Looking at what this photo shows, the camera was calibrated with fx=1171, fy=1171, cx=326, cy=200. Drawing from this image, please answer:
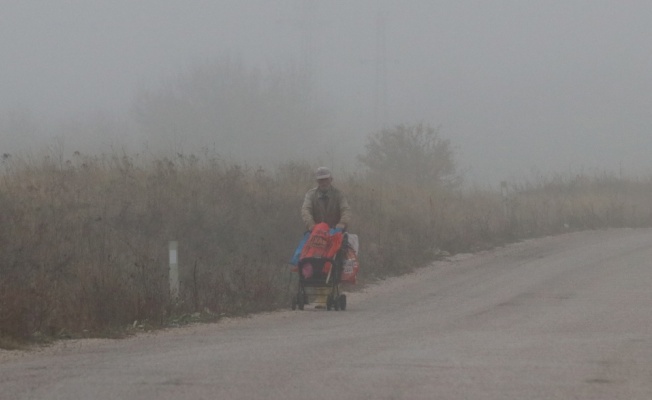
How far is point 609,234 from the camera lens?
103ft

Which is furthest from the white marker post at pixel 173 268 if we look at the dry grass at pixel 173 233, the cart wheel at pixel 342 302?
the cart wheel at pixel 342 302

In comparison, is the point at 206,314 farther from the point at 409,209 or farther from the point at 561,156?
the point at 561,156

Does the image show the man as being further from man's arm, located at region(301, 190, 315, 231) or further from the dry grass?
the dry grass

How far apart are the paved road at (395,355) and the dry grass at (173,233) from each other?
3.11ft

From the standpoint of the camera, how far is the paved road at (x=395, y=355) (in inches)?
363

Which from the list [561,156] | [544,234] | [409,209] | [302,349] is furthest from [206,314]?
[561,156]

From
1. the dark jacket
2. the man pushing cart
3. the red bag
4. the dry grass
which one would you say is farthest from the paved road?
the dark jacket

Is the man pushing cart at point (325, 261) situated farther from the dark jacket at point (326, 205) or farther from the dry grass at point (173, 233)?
the dry grass at point (173, 233)

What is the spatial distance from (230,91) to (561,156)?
2732cm

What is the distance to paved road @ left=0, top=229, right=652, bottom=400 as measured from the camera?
921 cm

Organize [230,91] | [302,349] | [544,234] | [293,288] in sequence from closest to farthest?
[302,349]
[293,288]
[544,234]
[230,91]

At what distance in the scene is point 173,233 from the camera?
20891 millimetres

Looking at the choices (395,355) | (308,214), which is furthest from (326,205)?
(395,355)

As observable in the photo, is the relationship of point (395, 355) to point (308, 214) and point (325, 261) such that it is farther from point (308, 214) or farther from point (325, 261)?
point (308, 214)
